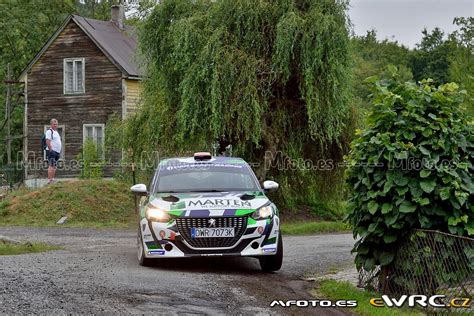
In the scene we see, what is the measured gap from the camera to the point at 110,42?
Result: 151 feet

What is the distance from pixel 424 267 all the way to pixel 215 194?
3.93 m

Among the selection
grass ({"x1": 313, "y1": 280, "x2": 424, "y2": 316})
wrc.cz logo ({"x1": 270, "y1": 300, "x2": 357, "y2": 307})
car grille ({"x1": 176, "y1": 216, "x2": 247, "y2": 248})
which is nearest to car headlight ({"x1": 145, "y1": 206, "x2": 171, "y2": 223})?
car grille ({"x1": 176, "y1": 216, "x2": 247, "y2": 248})

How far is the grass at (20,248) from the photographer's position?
50.3 ft

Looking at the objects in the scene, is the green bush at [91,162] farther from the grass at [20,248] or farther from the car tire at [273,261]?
the car tire at [273,261]

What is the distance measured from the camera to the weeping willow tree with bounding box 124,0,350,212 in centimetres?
2398

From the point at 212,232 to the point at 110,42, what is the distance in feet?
115

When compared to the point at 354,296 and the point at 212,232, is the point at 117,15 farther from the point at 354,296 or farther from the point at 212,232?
the point at 354,296

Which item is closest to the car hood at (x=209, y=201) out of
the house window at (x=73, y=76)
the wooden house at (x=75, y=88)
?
the wooden house at (x=75, y=88)

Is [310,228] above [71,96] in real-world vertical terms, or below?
below

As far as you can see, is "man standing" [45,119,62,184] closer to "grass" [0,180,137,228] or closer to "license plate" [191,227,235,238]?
"grass" [0,180,137,228]

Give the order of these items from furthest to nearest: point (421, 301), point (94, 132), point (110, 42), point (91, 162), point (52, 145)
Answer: point (110, 42) → point (94, 132) → point (91, 162) → point (52, 145) → point (421, 301)

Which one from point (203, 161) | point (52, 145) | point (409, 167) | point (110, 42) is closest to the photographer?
point (409, 167)

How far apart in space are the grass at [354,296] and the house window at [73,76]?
113 feet

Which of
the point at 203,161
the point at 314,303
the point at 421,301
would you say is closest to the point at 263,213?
the point at 203,161
